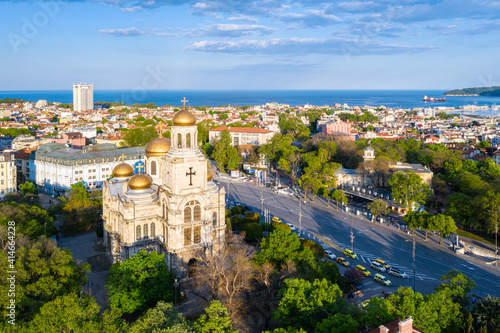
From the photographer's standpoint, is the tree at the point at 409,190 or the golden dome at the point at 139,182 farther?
the tree at the point at 409,190

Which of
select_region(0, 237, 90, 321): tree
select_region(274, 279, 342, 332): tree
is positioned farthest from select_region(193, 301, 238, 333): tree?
select_region(0, 237, 90, 321): tree

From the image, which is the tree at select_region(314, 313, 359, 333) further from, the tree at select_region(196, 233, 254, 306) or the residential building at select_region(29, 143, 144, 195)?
the residential building at select_region(29, 143, 144, 195)

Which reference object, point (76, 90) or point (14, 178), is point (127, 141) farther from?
point (76, 90)

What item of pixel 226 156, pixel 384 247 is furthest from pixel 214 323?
pixel 226 156

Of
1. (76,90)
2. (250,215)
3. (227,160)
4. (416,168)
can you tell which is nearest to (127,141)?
(227,160)

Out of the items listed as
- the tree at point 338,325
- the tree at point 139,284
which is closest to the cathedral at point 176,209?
the tree at point 139,284

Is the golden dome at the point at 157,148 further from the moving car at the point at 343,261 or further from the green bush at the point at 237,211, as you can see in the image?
the moving car at the point at 343,261

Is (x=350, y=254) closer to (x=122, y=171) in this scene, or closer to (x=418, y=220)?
(x=418, y=220)
